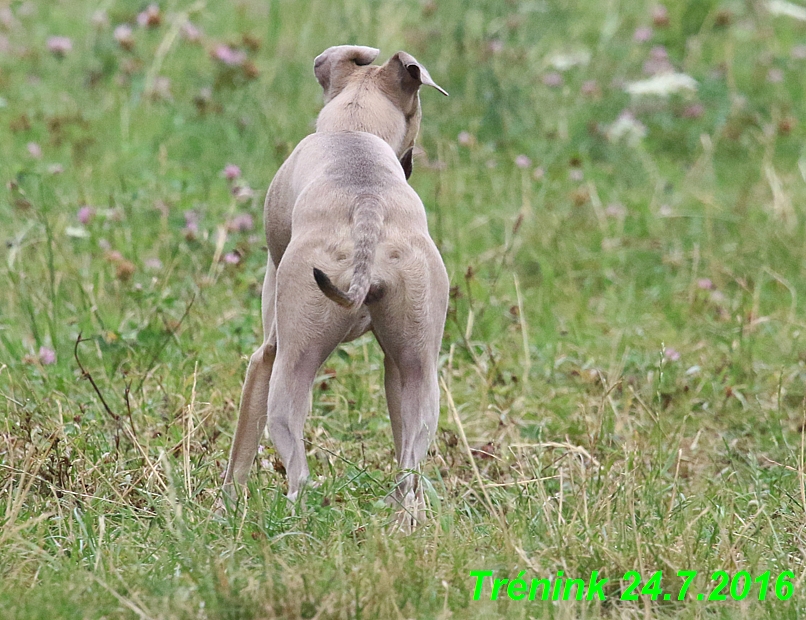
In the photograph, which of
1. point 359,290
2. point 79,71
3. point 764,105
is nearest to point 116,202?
point 79,71

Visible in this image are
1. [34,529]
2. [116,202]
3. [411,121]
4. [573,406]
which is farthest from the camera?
[116,202]

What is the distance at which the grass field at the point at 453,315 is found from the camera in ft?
10.2

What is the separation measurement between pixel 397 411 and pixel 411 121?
93cm

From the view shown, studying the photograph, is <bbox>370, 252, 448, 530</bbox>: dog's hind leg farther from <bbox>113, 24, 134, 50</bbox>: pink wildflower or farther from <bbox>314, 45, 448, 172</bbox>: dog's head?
<bbox>113, 24, 134, 50</bbox>: pink wildflower

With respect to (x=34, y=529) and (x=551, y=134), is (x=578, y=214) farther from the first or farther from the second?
(x=34, y=529)

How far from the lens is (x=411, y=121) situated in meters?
3.76

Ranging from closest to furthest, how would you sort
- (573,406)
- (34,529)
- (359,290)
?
(359,290)
(34,529)
(573,406)

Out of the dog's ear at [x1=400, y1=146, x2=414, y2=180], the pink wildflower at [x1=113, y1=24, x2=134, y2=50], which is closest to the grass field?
the pink wildflower at [x1=113, y1=24, x2=134, y2=50]

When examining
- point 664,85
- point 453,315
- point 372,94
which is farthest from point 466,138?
point 372,94

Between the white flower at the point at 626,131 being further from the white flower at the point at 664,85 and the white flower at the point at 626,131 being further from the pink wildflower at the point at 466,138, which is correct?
the pink wildflower at the point at 466,138

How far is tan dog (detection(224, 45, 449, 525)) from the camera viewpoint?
3.02 m

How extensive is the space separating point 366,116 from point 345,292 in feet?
2.77

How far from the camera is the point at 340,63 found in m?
3.76

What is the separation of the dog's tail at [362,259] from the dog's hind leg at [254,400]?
1.34 ft
